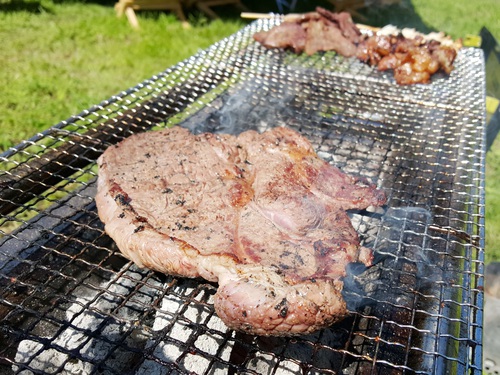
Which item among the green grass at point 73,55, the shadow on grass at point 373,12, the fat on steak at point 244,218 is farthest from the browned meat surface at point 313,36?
the shadow on grass at point 373,12

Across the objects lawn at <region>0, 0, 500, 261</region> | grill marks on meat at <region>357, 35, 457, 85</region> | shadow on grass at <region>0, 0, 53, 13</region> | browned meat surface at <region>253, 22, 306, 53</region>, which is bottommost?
lawn at <region>0, 0, 500, 261</region>

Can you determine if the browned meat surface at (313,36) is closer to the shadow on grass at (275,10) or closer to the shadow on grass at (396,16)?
the shadow on grass at (275,10)

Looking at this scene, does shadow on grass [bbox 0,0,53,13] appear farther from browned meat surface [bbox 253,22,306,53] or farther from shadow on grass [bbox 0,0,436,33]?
browned meat surface [bbox 253,22,306,53]

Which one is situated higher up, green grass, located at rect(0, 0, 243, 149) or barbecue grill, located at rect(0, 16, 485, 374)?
barbecue grill, located at rect(0, 16, 485, 374)

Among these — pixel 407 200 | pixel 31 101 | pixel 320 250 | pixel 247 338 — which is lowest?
pixel 31 101

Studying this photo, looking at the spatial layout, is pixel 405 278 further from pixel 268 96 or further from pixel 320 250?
Answer: pixel 268 96

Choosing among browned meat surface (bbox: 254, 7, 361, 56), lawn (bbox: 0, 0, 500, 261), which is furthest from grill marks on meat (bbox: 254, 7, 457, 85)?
lawn (bbox: 0, 0, 500, 261)

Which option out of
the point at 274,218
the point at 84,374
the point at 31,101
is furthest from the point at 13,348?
the point at 31,101
